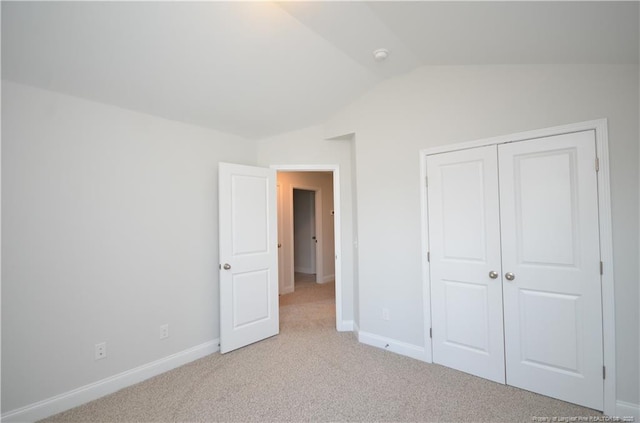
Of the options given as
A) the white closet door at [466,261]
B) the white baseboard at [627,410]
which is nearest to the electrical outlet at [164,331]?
the white closet door at [466,261]

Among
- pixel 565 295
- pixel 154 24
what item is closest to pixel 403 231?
pixel 565 295

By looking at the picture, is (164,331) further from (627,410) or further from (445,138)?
(627,410)

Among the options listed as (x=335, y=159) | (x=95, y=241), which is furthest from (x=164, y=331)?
(x=335, y=159)

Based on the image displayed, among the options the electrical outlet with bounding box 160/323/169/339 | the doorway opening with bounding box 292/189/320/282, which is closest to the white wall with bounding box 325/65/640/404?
the electrical outlet with bounding box 160/323/169/339

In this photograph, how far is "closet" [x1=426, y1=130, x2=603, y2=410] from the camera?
2082mm

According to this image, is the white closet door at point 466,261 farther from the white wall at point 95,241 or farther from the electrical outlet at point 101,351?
the electrical outlet at point 101,351

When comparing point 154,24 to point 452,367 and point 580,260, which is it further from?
point 452,367

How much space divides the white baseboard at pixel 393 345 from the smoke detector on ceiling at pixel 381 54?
8.69 ft

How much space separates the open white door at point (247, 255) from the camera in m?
3.13

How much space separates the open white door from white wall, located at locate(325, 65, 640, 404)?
3.44 feet

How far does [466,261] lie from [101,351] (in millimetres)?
3101

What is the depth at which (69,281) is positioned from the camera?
2.23m

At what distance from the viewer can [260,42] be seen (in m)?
2.14

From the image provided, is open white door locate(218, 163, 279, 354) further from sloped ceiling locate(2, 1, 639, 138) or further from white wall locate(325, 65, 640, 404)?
white wall locate(325, 65, 640, 404)
